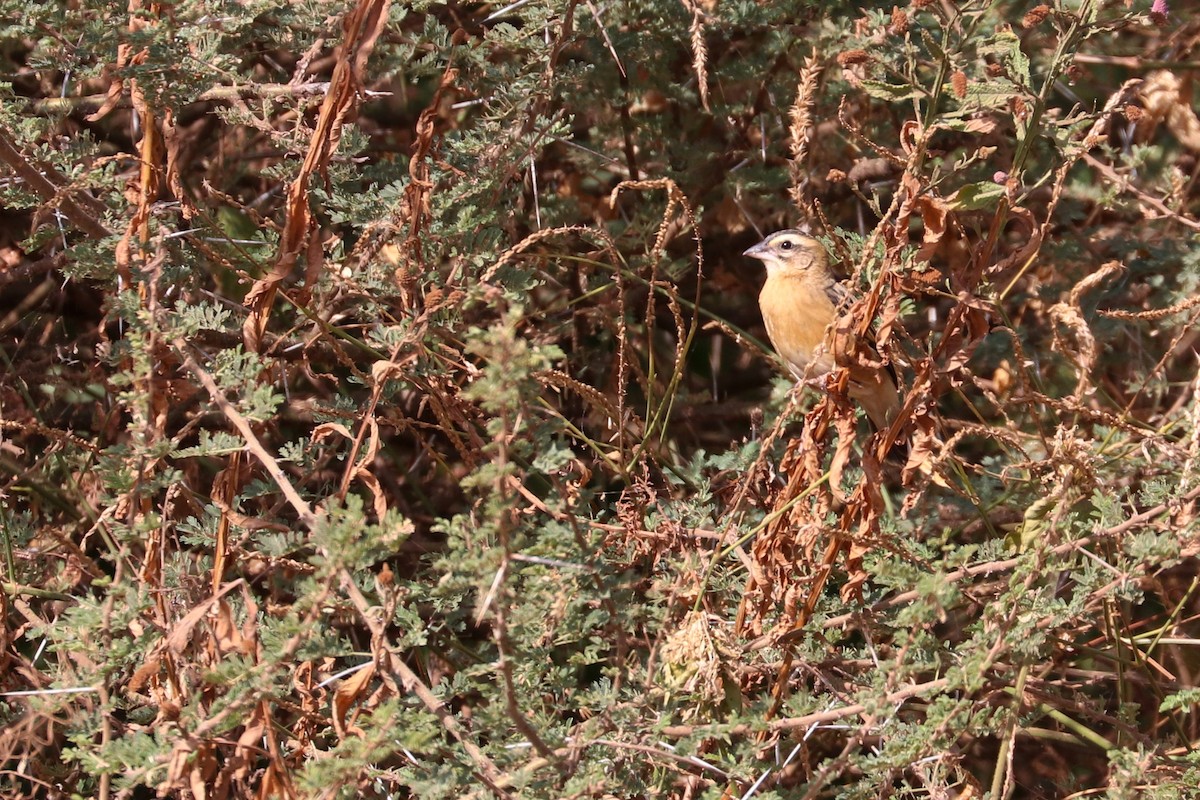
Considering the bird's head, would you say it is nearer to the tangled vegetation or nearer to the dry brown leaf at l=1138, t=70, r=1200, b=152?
the tangled vegetation

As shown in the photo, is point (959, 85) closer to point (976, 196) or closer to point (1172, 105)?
point (976, 196)

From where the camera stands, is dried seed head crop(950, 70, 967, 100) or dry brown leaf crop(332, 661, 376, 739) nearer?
dry brown leaf crop(332, 661, 376, 739)

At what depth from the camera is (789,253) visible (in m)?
4.57

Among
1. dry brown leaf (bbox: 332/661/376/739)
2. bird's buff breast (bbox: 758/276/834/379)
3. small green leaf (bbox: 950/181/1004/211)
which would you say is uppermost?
small green leaf (bbox: 950/181/1004/211)

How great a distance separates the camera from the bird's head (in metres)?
4.53

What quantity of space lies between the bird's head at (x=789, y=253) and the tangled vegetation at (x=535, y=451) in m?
0.17

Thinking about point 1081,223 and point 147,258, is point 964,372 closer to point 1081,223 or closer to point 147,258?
point 147,258

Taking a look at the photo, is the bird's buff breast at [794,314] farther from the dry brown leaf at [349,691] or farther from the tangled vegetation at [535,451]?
the dry brown leaf at [349,691]

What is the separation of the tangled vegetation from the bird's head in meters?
0.17

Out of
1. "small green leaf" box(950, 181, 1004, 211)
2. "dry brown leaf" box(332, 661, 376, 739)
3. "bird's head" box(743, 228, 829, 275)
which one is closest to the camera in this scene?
"dry brown leaf" box(332, 661, 376, 739)

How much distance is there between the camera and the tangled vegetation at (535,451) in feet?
7.92

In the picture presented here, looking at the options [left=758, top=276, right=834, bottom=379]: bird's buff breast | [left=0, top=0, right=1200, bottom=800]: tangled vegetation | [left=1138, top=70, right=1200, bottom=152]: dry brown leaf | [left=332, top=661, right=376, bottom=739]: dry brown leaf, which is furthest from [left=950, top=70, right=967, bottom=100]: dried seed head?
[left=1138, top=70, right=1200, bottom=152]: dry brown leaf

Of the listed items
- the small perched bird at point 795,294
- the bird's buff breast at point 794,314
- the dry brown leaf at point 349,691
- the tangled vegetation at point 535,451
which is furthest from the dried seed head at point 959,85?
the bird's buff breast at point 794,314

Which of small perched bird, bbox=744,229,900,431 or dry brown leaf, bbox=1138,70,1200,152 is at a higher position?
dry brown leaf, bbox=1138,70,1200,152
